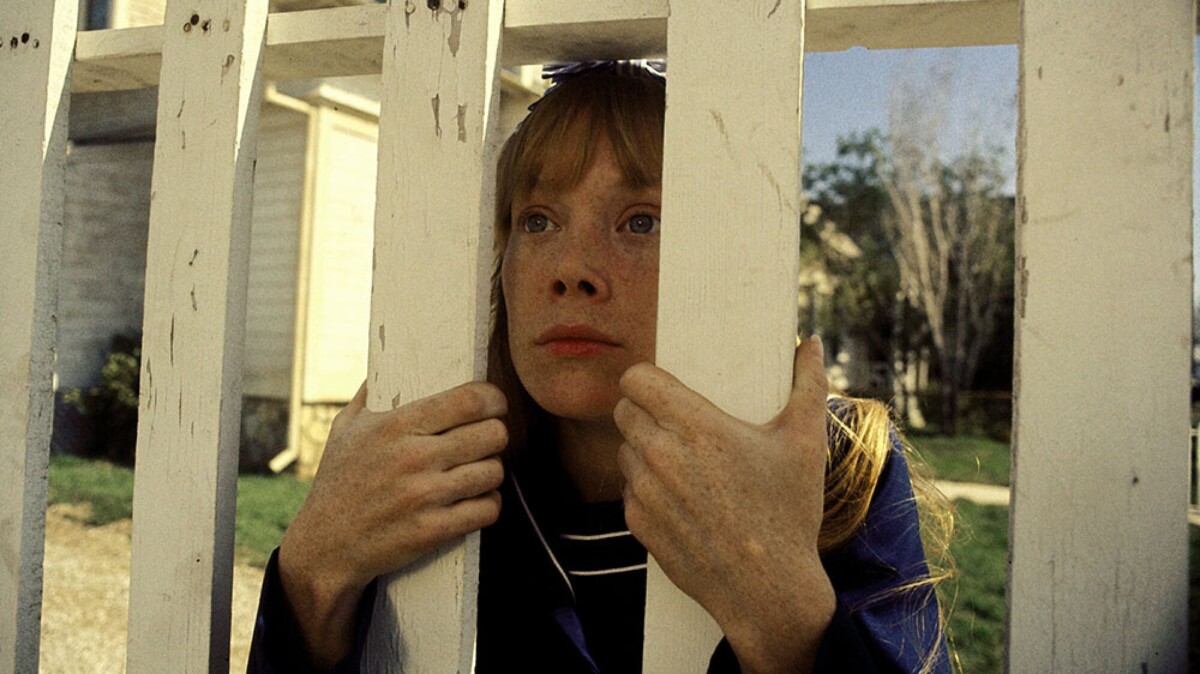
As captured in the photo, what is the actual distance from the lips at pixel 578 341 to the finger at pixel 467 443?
0.86 ft

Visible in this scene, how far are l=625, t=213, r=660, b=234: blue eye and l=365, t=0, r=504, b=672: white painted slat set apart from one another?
0.97 feet

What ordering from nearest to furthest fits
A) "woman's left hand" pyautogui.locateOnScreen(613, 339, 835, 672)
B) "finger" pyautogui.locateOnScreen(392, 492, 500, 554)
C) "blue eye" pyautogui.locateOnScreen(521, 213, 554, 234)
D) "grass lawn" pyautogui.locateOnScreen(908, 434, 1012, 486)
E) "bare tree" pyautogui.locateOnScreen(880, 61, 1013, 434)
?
"woman's left hand" pyautogui.locateOnScreen(613, 339, 835, 672) < "finger" pyautogui.locateOnScreen(392, 492, 500, 554) < "blue eye" pyautogui.locateOnScreen(521, 213, 554, 234) < "grass lawn" pyautogui.locateOnScreen(908, 434, 1012, 486) < "bare tree" pyautogui.locateOnScreen(880, 61, 1013, 434)

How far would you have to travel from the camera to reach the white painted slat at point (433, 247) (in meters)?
0.97

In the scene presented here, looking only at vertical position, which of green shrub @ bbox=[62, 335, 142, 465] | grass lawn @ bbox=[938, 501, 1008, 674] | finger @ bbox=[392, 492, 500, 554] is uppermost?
finger @ bbox=[392, 492, 500, 554]

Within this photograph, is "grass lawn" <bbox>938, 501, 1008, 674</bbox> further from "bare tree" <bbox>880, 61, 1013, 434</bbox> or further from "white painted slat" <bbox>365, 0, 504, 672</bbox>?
"bare tree" <bbox>880, 61, 1013, 434</bbox>

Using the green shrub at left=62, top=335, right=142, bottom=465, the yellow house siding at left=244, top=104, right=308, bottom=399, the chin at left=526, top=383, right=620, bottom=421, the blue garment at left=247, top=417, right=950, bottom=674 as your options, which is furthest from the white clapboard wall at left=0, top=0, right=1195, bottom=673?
the green shrub at left=62, top=335, right=142, bottom=465

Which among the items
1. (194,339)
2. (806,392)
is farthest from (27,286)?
(806,392)

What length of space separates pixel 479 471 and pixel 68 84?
0.97m

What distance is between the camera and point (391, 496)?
941 mm

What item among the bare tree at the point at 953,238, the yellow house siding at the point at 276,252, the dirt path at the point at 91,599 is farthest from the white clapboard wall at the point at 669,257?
the bare tree at the point at 953,238

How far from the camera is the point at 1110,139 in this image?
2.78 feet

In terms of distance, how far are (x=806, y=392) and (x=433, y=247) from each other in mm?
494

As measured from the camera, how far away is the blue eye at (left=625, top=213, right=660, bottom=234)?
122cm

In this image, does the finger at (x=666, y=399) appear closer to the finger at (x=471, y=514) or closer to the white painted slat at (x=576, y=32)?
the finger at (x=471, y=514)
